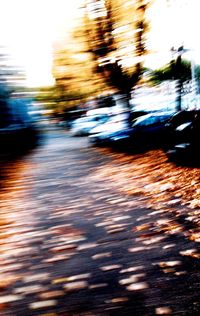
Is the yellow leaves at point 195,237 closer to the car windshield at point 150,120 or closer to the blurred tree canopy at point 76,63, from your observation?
the car windshield at point 150,120

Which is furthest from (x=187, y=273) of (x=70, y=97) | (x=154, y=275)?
(x=70, y=97)

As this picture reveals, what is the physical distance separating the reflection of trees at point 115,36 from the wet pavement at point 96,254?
857 centimetres

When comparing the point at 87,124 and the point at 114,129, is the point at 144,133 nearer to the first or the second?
the point at 114,129

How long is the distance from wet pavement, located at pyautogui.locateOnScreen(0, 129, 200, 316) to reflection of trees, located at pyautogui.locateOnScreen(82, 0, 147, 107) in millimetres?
8571

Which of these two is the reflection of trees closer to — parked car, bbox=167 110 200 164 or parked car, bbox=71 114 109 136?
parked car, bbox=167 110 200 164

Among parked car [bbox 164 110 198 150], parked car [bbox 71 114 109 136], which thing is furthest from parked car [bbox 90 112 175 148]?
parked car [bbox 71 114 109 136]

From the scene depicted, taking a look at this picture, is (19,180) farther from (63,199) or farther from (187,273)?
(187,273)

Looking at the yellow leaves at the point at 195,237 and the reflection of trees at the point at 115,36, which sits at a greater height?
the reflection of trees at the point at 115,36

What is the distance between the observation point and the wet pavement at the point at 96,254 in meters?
3.34

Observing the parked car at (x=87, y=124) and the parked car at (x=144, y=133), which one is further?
the parked car at (x=87, y=124)

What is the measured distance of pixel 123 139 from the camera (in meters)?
14.3

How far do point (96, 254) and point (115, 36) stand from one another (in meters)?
12.5

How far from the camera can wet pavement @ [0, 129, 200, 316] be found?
132 inches

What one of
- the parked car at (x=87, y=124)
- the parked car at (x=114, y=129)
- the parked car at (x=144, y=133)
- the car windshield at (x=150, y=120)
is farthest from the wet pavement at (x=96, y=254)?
the parked car at (x=87, y=124)
